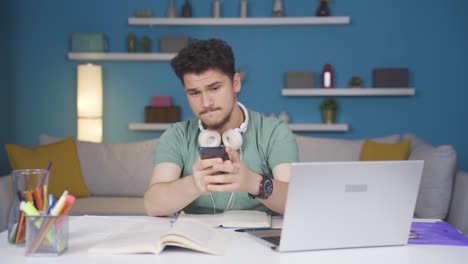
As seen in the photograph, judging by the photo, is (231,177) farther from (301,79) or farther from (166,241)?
(301,79)

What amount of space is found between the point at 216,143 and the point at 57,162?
6.88 ft

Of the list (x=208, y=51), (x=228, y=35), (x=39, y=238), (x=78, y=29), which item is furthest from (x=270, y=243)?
(x=78, y=29)

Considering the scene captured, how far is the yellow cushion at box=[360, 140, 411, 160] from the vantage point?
3635 mm

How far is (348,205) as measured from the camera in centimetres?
137

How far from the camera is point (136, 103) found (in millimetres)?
5098

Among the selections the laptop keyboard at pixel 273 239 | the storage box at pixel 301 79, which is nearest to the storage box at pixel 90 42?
the storage box at pixel 301 79

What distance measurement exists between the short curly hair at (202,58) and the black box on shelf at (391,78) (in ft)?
9.84

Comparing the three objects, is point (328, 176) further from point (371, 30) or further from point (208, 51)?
point (371, 30)

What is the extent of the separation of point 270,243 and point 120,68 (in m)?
3.87

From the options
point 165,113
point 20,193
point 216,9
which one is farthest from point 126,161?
point 20,193

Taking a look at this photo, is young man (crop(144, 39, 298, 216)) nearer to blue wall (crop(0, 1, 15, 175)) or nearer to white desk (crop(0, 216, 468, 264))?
white desk (crop(0, 216, 468, 264))

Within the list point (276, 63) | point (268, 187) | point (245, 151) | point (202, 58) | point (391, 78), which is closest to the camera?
point (268, 187)

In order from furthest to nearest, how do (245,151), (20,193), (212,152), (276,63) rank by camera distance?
(276,63), (245,151), (212,152), (20,193)

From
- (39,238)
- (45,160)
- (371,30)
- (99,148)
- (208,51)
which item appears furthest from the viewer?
(371,30)
